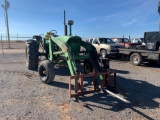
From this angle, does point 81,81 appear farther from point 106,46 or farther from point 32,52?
point 106,46

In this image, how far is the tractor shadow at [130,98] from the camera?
5.78m

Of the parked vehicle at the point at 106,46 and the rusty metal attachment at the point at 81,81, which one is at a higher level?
the parked vehicle at the point at 106,46

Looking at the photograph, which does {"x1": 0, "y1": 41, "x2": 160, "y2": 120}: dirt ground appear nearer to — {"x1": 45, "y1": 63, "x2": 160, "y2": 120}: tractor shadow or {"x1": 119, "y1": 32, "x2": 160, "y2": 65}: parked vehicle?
{"x1": 45, "y1": 63, "x2": 160, "y2": 120}: tractor shadow

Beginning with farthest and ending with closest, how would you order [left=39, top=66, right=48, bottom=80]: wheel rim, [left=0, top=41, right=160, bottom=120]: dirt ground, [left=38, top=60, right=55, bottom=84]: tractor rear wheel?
[left=39, top=66, right=48, bottom=80]: wheel rim
[left=38, top=60, right=55, bottom=84]: tractor rear wheel
[left=0, top=41, right=160, bottom=120]: dirt ground

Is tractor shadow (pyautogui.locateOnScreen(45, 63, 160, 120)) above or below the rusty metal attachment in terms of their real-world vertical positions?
below

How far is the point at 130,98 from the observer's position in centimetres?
647

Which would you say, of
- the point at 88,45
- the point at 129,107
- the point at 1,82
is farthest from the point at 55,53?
the point at 129,107

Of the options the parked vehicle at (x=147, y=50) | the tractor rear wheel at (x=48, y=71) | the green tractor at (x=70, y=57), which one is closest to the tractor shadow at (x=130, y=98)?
the green tractor at (x=70, y=57)

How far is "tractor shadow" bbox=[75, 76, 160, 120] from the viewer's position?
5.78 metres

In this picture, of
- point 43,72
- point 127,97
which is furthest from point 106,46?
point 127,97

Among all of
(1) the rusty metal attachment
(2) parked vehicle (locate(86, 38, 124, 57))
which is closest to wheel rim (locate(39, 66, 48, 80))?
(1) the rusty metal attachment

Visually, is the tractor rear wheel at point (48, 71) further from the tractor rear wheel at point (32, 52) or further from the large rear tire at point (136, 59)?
the large rear tire at point (136, 59)

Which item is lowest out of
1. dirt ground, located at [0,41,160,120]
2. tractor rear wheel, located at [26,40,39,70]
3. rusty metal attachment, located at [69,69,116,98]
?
dirt ground, located at [0,41,160,120]

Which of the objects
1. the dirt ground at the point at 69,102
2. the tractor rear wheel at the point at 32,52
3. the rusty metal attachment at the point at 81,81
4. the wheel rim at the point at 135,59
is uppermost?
the tractor rear wheel at the point at 32,52
